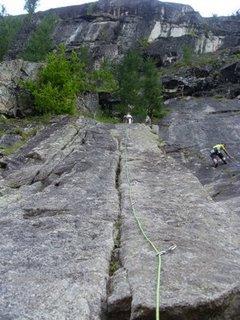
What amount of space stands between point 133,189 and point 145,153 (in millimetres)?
6897

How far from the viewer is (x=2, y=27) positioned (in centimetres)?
6919

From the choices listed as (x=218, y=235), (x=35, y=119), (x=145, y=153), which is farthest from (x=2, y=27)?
(x=218, y=235)

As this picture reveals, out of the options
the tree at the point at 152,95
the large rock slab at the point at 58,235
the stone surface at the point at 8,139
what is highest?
the large rock slab at the point at 58,235

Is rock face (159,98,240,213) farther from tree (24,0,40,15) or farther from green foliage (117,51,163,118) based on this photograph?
tree (24,0,40,15)

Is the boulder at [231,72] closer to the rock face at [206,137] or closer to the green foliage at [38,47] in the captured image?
the rock face at [206,137]

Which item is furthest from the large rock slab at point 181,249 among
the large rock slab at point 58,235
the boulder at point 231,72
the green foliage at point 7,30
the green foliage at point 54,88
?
the green foliage at point 7,30

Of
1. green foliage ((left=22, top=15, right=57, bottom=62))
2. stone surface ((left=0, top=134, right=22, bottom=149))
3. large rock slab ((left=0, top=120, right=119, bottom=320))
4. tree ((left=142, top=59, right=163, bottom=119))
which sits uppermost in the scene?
large rock slab ((left=0, top=120, right=119, bottom=320))

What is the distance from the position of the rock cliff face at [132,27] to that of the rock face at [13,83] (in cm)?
3660

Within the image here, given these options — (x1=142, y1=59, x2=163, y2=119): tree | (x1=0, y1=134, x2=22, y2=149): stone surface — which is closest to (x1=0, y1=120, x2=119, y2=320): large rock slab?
(x1=0, y1=134, x2=22, y2=149): stone surface

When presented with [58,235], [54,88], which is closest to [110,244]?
[58,235]

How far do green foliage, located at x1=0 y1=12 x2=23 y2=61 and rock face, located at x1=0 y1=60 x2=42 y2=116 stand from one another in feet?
85.4

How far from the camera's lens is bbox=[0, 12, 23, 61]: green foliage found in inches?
2480

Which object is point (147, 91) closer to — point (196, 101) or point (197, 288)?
point (196, 101)

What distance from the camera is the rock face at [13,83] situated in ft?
114
